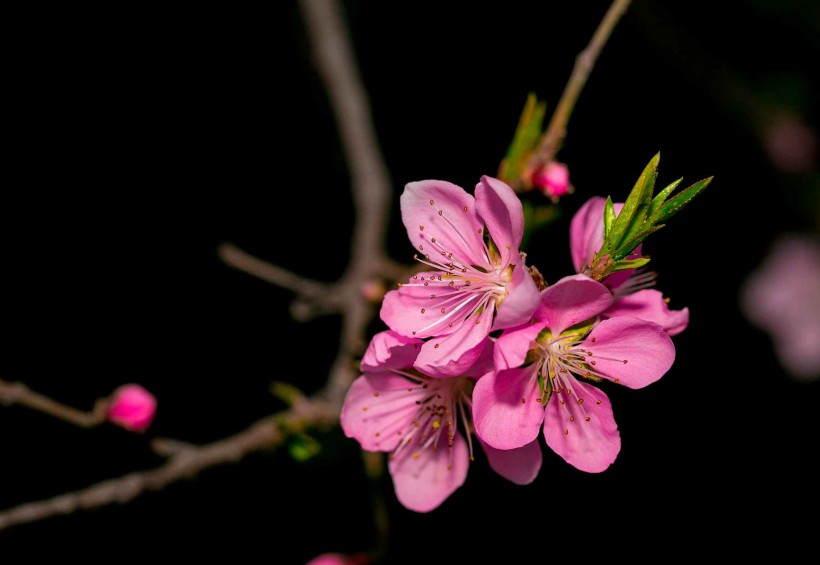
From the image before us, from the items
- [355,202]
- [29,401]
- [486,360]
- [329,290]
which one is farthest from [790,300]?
[29,401]

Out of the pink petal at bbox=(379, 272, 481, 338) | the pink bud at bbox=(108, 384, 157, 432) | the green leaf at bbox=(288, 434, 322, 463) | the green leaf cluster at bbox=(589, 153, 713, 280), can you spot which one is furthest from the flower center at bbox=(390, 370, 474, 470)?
the pink bud at bbox=(108, 384, 157, 432)

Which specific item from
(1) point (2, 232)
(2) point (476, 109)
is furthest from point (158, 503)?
(2) point (476, 109)

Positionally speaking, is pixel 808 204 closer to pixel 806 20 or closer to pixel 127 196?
pixel 806 20

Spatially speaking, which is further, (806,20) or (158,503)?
(806,20)

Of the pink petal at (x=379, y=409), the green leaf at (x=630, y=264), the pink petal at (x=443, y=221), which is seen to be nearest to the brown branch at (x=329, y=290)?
the pink petal at (x=379, y=409)

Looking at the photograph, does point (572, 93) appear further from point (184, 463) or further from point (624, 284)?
point (184, 463)

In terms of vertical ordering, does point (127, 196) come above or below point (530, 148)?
above

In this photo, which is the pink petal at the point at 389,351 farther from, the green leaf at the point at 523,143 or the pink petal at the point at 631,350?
the green leaf at the point at 523,143

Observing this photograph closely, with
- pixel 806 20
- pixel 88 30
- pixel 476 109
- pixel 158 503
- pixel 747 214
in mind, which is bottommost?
pixel 158 503

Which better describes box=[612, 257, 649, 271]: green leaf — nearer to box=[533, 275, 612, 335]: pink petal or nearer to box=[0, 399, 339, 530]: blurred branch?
box=[533, 275, 612, 335]: pink petal
